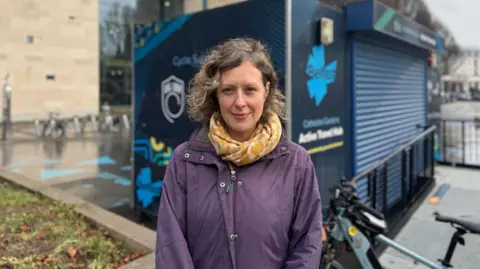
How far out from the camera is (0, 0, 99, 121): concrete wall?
70.9ft

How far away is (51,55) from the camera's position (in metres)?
23.1

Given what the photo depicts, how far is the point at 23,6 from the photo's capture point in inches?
858

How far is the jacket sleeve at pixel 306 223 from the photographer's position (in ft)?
5.94

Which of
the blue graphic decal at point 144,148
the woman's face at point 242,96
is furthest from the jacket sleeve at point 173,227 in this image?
the blue graphic decal at point 144,148

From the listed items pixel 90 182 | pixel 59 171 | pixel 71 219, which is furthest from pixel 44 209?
pixel 59 171

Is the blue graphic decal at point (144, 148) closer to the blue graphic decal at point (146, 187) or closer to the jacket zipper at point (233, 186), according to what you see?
the blue graphic decal at point (146, 187)

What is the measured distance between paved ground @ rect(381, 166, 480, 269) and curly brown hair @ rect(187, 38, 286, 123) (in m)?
1.87

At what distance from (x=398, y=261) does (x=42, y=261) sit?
3.38m

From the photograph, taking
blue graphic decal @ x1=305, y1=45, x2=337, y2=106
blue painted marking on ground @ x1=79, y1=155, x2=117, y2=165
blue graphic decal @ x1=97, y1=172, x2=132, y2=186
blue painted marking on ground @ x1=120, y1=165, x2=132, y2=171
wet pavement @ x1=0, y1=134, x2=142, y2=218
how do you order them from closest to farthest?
1. blue graphic decal @ x1=305, y1=45, x2=337, y2=106
2. wet pavement @ x1=0, y1=134, x2=142, y2=218
3. blue graphic decal @ x1=97, y1=172, x2=132, y2=186
4. blue painted marking on ground @ x1=120, y1=165, x2=132, y2=171
5. blue painted marking on ground @ x1=79, y1=155, x2=117, y2=165

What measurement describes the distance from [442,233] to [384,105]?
6.07 ft

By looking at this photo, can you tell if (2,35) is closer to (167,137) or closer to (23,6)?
(23,6)

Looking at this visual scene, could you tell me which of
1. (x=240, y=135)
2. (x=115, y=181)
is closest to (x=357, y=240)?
(x=240, y=135)

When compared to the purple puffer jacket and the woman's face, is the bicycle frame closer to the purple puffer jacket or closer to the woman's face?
the purple puffer jacket

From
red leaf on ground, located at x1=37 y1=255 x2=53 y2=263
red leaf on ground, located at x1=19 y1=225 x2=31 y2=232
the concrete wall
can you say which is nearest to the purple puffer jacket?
red leaf on ground, located at x1=37 y1=255 x2=53 y2=263
